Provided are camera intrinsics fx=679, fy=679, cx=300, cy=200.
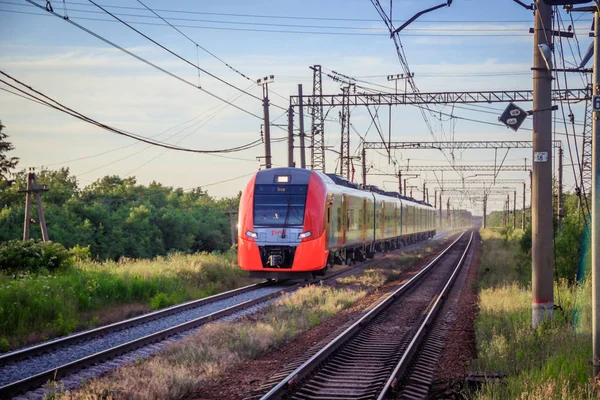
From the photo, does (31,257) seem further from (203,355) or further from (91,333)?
(203,355)

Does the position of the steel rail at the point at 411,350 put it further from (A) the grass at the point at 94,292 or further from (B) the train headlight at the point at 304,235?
(A) the grass at the point at 94,292

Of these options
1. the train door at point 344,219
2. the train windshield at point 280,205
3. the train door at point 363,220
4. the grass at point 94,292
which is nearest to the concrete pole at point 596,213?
the grass at point 94,292

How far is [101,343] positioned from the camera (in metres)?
11.8

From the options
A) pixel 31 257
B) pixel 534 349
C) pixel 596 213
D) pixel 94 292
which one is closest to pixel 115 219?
pixel 31 257

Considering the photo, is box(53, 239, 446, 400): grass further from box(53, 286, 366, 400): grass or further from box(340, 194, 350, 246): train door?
box(340, 194, 350, 246): train door

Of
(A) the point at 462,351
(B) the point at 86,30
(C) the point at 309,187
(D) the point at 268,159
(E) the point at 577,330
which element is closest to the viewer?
(E) the point at 577,330

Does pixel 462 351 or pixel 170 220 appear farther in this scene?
pixel 170 220

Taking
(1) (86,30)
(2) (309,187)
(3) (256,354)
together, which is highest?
(1) (86,30)

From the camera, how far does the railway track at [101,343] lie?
30.4 ft

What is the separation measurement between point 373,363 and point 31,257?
11.8 metres

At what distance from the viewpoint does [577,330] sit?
33.6ft

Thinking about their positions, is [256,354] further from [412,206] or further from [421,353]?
[412,206]

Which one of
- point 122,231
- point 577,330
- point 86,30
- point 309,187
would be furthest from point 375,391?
point 122,231

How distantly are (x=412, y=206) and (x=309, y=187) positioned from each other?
108 ft
